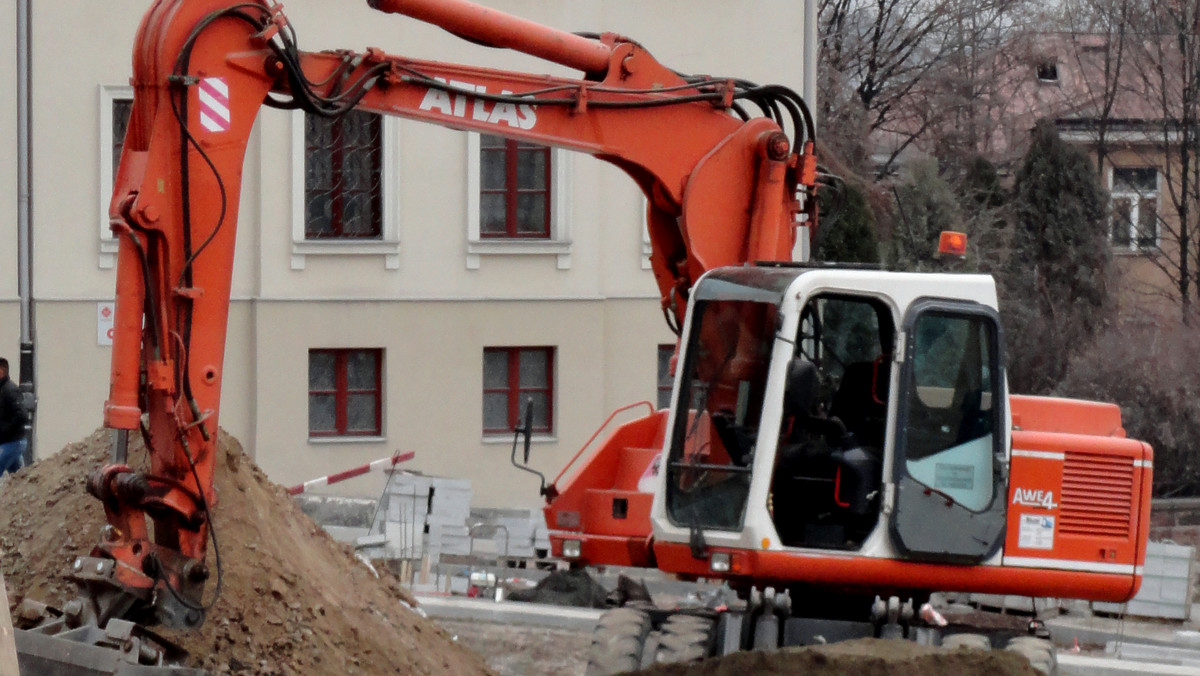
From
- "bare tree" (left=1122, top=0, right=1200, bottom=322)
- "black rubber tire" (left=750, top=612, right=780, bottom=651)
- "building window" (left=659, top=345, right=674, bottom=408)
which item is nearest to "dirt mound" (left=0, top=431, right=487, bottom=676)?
"black rubber tire" (left=750, top=612, right=780, bottom=651)

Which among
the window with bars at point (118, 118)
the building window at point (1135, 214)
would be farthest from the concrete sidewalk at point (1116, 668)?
the building window at point (1135, 214)

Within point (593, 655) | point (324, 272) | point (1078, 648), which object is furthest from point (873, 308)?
point (324, 272)

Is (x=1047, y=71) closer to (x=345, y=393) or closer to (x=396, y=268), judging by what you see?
(x=396, y=268)

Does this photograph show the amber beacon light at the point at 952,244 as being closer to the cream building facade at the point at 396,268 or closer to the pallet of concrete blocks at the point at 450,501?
the pallet of concrete blocks at the point at 450,501

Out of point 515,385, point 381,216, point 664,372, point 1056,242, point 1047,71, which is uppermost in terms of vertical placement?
point 1047,71

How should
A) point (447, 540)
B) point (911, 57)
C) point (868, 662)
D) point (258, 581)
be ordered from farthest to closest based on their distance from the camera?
point (911, 57) < point (447, 540) < point (258, 581) < point (868, 662)

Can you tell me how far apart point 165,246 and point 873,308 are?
352cm

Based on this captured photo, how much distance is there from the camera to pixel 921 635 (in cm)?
870

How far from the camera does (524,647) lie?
1262cm

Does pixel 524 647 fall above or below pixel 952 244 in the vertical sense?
below

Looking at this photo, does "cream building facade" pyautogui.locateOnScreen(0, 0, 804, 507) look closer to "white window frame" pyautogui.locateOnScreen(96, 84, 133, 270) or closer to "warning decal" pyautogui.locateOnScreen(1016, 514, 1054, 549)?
"white window frame" pyautogui.locateOnScreen(96, 84, 133, 270)

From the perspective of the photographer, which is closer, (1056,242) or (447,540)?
(447,540)

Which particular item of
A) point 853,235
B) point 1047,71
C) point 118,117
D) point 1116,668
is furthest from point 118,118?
point 1047,71

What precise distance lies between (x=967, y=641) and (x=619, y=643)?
1753mm
